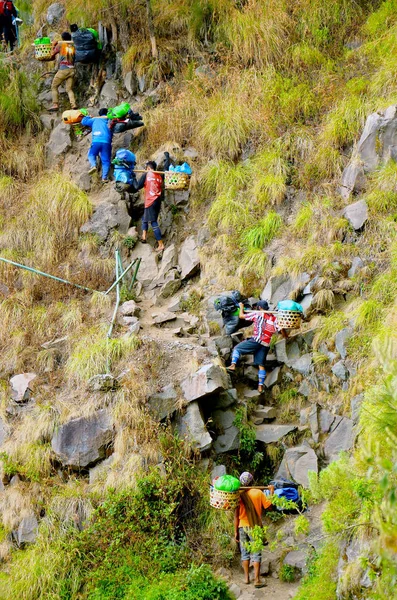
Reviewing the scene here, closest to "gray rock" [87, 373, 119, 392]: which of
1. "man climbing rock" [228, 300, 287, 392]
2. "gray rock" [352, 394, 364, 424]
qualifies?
"man climbing rock" [228, 300, 287, 392]

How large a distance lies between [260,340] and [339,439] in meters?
1.74

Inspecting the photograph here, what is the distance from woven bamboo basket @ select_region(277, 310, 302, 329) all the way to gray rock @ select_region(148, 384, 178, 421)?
5.61 feet

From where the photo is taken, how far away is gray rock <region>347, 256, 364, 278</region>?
10.4 m

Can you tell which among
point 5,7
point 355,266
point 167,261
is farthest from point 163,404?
point 5,7

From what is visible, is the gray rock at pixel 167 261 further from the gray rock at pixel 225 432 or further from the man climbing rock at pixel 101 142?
the gray rock at pixel 225 432

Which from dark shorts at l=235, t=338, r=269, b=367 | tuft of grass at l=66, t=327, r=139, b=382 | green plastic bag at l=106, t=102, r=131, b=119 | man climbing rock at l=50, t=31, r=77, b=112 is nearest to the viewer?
dark shorts at l=235, t=338, r=269, b=367

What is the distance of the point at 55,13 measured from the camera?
55.3 feet

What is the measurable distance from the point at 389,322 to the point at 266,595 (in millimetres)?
3416

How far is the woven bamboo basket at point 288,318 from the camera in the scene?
9391 mm

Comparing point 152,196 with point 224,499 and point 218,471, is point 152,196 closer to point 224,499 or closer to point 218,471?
point 218,471

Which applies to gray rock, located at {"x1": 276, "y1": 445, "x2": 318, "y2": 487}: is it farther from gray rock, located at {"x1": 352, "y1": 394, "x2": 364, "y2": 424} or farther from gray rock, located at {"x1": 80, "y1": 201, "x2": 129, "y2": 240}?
gray rock, located at {"x1": 80, "y1": 201, "x2": 129, "y2": 240}

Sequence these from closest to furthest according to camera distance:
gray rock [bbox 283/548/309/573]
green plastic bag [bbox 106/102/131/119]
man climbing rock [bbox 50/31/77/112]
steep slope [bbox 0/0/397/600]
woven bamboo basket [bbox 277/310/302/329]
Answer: gray rock [bbox 283/548/309/573], steep slope [bbox 0/0/397/600], woven bamboo basket [bbox 277/310/302/329], green plastic bag [bbox 106/102/131/119], man climbing rock [bbox 50/31/77/112]

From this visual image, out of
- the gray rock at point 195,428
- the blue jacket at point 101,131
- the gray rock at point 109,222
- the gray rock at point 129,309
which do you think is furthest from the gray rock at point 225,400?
the blue jacket at point 101,131

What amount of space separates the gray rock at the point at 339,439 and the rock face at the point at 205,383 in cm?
154
